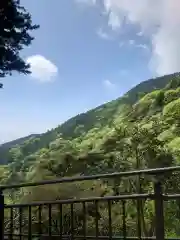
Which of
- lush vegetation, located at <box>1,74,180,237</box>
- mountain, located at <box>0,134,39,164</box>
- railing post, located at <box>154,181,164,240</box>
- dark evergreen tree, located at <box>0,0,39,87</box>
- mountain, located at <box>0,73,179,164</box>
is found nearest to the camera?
railing post, located at <box>154,181,164,240</box>

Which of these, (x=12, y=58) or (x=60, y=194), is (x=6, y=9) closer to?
(x=12, y=58)

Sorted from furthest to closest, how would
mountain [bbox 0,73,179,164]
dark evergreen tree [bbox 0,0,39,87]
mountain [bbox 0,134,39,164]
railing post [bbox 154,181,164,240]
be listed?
mountain [bbox 0,134,39,164], mountain [bbox 0,73,179,164], dark evergreen tree [bbox 0,0,39,87], railing post [bbox 154,181,164,240]

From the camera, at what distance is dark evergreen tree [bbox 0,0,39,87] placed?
23.2 ft

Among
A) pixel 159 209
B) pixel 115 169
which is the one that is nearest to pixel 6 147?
pixel 115 169

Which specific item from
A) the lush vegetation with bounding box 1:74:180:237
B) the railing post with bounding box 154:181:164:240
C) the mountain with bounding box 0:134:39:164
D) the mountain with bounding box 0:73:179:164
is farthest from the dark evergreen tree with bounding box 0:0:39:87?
the mountain with bounding box 0:134:39:164

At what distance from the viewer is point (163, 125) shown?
18.2 m

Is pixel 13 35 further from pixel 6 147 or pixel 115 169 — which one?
pixel 6 147

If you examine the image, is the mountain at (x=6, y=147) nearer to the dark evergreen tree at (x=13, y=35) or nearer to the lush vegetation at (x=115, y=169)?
the lush vegetation at (x=115, y=169)

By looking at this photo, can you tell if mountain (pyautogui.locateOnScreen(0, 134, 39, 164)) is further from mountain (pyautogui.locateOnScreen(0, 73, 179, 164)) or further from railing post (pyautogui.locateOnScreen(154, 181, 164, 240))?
railing post (pyautogui.locateOnScreen(154, 181, 164, 240))

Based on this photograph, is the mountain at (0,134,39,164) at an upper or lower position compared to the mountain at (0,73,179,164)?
lower

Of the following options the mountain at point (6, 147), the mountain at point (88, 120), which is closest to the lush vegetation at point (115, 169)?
the mountain at point (88, 120)

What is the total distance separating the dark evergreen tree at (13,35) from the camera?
7.08 m

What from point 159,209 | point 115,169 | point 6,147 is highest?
point 6,147

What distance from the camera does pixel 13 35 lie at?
7.30 metres
